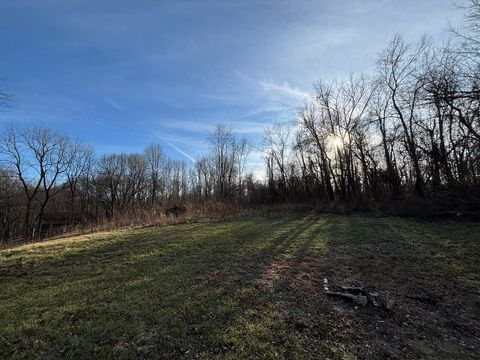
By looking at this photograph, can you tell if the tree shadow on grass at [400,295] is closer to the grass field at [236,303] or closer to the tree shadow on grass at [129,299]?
the grass field at [236,303]

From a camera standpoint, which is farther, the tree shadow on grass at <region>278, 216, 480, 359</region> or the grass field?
the tree shadow on grass at <region>278, 216, 480, 359</region>

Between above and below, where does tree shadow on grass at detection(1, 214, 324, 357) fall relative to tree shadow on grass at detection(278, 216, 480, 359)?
above

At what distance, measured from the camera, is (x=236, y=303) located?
4.14 metres

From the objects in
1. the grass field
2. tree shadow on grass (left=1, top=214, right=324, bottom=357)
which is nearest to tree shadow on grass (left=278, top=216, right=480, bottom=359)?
the grass field

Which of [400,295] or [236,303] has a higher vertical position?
[236,303]

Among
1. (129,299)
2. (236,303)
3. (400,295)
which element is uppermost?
(129,299)

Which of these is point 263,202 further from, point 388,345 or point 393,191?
point 388,345

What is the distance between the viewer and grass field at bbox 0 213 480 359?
3105 millimetres

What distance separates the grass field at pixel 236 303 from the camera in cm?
311

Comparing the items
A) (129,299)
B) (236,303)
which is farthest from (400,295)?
(129,299)

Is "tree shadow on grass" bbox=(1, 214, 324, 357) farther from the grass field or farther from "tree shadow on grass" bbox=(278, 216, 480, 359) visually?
"tree shadow on grass" bbox=(278, 216, 480, 359)

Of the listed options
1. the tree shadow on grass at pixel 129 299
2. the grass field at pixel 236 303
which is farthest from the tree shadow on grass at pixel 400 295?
the tree shadow on grass at pixel 129 299

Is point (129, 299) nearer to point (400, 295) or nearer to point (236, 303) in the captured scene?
point (236, 303)

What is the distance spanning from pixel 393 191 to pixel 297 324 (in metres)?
19.8
